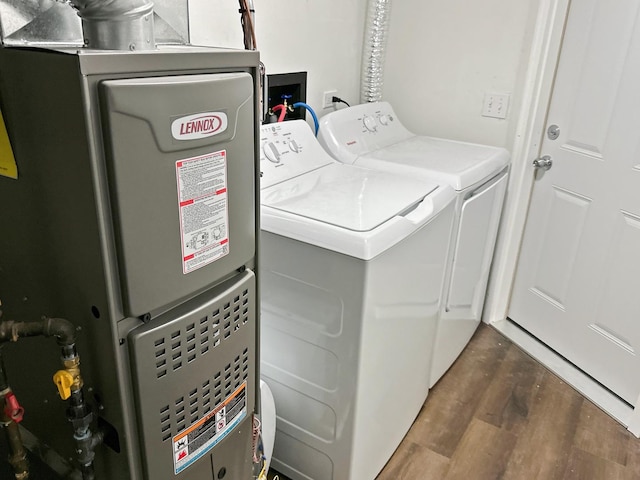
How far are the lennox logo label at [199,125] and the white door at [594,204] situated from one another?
6.00 ft

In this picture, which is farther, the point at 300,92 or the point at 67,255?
the point at 300,92

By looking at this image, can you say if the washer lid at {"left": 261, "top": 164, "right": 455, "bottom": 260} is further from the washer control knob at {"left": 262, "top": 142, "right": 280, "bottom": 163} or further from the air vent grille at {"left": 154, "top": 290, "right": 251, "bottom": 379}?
the air vent grille at {"left": 154, "top": 290, "right": 251, "bottom": 379}

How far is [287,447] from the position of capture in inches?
63.9

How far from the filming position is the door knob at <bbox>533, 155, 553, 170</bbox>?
2.33 metres

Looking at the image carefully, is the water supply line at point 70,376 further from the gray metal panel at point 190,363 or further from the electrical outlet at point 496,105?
the electrical outlet at point 496,105

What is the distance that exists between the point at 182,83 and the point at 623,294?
2049mm

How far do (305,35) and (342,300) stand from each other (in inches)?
48.8

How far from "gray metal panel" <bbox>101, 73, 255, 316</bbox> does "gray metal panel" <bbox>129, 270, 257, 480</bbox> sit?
1.8 inches

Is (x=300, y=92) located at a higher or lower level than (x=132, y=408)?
higher

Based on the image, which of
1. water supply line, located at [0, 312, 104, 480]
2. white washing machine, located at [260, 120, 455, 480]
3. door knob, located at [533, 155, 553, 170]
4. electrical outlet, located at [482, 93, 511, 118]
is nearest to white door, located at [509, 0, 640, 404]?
door knob, located at [533, 155, 553, 170]

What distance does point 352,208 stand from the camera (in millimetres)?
1402

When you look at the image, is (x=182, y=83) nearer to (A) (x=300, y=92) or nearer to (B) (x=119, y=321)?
(B) (x=119, y=321)

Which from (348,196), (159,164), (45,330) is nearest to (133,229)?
(159,164)

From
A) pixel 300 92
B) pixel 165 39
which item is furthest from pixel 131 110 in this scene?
pixel 300 92
